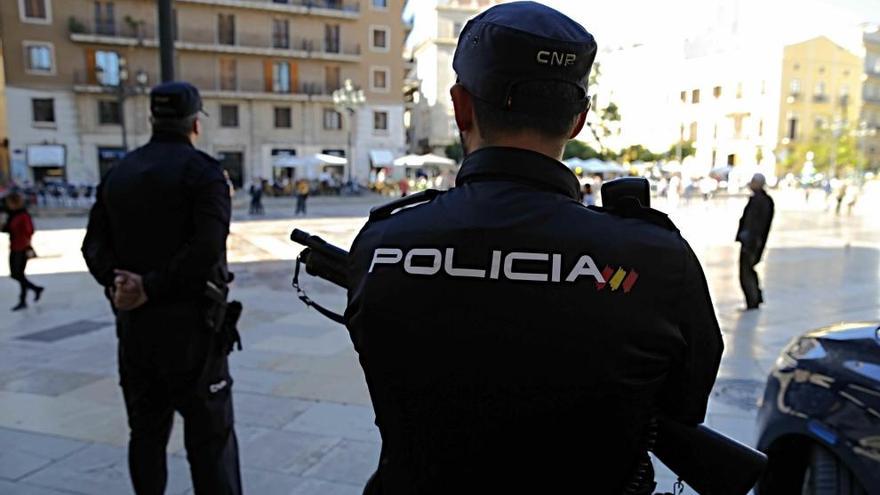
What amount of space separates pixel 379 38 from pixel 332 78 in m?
4.36

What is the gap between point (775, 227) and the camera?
2009 cm

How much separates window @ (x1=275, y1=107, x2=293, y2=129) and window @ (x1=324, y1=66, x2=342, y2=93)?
10.0 ft

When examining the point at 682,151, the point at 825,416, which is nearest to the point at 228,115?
the point at 682,151

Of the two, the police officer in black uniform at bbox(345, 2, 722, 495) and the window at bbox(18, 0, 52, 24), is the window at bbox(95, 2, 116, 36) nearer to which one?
the window at bbox(18, 0, 52, 24)

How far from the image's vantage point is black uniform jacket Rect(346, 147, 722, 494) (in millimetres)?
1186

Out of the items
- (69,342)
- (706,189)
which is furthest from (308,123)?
(69,342)

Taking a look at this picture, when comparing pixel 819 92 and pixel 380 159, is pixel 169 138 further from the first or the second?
pixel 819 92

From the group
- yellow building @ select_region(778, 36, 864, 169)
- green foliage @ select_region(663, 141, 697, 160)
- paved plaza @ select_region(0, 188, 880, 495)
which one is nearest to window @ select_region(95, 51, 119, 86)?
paved plaza @ select_region(0, 188, 880, 495)

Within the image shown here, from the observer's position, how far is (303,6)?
4219 cm

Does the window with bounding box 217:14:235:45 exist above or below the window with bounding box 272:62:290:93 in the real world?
above

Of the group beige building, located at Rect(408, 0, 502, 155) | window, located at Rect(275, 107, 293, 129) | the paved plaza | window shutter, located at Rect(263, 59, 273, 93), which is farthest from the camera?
beige building, located at Rect(408, 0, 502, 155)

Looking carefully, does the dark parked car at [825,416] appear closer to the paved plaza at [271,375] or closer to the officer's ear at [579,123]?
the paved plaza at [271,375]

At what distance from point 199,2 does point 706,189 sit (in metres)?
30.7

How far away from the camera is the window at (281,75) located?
42312 millimetres
